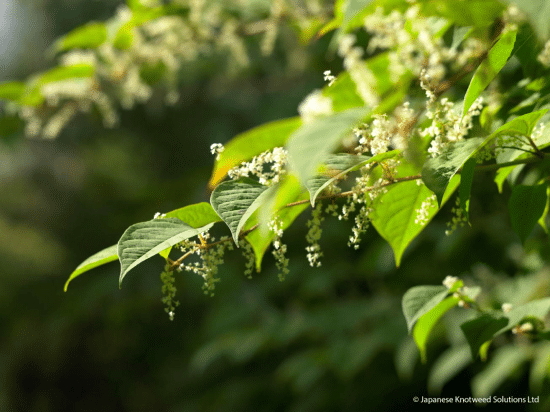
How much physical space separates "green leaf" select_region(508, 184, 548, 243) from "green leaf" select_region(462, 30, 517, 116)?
208mm

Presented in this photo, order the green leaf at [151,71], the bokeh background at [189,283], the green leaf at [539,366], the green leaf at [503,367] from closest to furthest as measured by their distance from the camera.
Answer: the green leaf at [539,366]
the green leaf at [503,367]
the green leaf at [151,71]
the bokeh background at [189,283]

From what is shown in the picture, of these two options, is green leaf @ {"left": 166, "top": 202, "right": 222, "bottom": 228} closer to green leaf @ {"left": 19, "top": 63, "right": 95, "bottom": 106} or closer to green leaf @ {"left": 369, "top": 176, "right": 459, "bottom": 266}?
green leaf @ {"left": 369, "top": 176, "right": 459, "bottom": 266}

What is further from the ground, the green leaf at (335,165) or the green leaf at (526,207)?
the green leaf at (335,165)

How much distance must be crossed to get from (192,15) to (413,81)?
105 centimetres

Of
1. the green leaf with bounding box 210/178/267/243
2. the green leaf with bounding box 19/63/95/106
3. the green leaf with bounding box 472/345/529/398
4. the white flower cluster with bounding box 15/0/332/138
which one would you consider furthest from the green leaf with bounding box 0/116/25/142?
the green leaf with bounding box 472/345/529/398

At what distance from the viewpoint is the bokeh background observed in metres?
2.19

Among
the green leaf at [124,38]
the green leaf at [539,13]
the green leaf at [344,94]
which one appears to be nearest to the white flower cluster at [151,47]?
the green leaf at [124,38]

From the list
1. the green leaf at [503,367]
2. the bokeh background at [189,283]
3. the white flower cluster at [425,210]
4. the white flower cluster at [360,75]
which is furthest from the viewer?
the bokeh background at [189,283]

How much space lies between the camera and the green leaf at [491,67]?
1.70 feet

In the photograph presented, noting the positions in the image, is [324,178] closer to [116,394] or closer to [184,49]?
[184,49]

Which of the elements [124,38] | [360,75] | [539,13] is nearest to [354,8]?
[539,13]

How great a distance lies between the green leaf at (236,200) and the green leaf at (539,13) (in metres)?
0.30

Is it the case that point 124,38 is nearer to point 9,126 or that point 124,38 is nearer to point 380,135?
point 9,126

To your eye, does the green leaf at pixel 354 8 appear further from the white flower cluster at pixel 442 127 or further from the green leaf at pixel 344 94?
the green leaf at pixel 344 94
